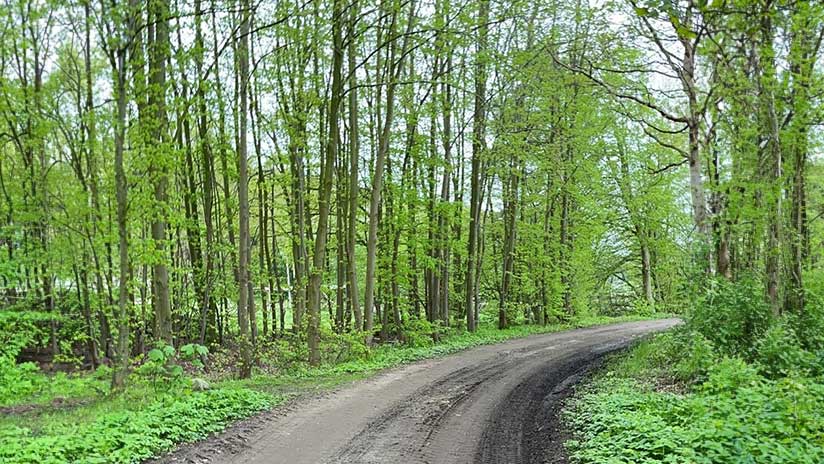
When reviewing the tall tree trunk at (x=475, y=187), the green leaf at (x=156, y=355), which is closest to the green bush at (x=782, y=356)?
the green leaf at (x=156, y=355)

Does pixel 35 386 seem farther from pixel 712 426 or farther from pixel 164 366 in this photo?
pixel 712 426

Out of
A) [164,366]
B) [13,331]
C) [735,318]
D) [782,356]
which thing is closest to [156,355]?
[164,366]

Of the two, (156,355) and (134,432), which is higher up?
(156,355)

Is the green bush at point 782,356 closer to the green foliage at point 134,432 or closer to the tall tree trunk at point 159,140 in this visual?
the green foliage at point 134,432

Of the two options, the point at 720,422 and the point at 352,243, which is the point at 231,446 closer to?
the point at 720,422

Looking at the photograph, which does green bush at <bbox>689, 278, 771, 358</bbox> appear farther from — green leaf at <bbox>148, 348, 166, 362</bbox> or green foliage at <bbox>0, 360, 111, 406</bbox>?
green foliage at <bbox>0, 360, 111, 406</bbox>

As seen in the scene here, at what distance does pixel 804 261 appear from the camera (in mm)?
14141

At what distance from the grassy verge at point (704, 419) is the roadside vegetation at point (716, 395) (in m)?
0.01

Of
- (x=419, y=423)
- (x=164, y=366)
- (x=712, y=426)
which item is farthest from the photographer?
(x=164, y=366)

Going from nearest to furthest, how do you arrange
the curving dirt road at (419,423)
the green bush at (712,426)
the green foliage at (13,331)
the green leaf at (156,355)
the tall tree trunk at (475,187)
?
the green bush at (712,426)
the curving dirt road at (419,423)
the green leaf at (156,355)
the green foliage at (13,331)
the tall tree trunk at (475,187)

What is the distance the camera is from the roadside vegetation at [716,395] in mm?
5160

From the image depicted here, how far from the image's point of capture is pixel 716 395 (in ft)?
23.6

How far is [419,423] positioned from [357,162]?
877 cm

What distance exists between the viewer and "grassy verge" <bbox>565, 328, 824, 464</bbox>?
495 cm
